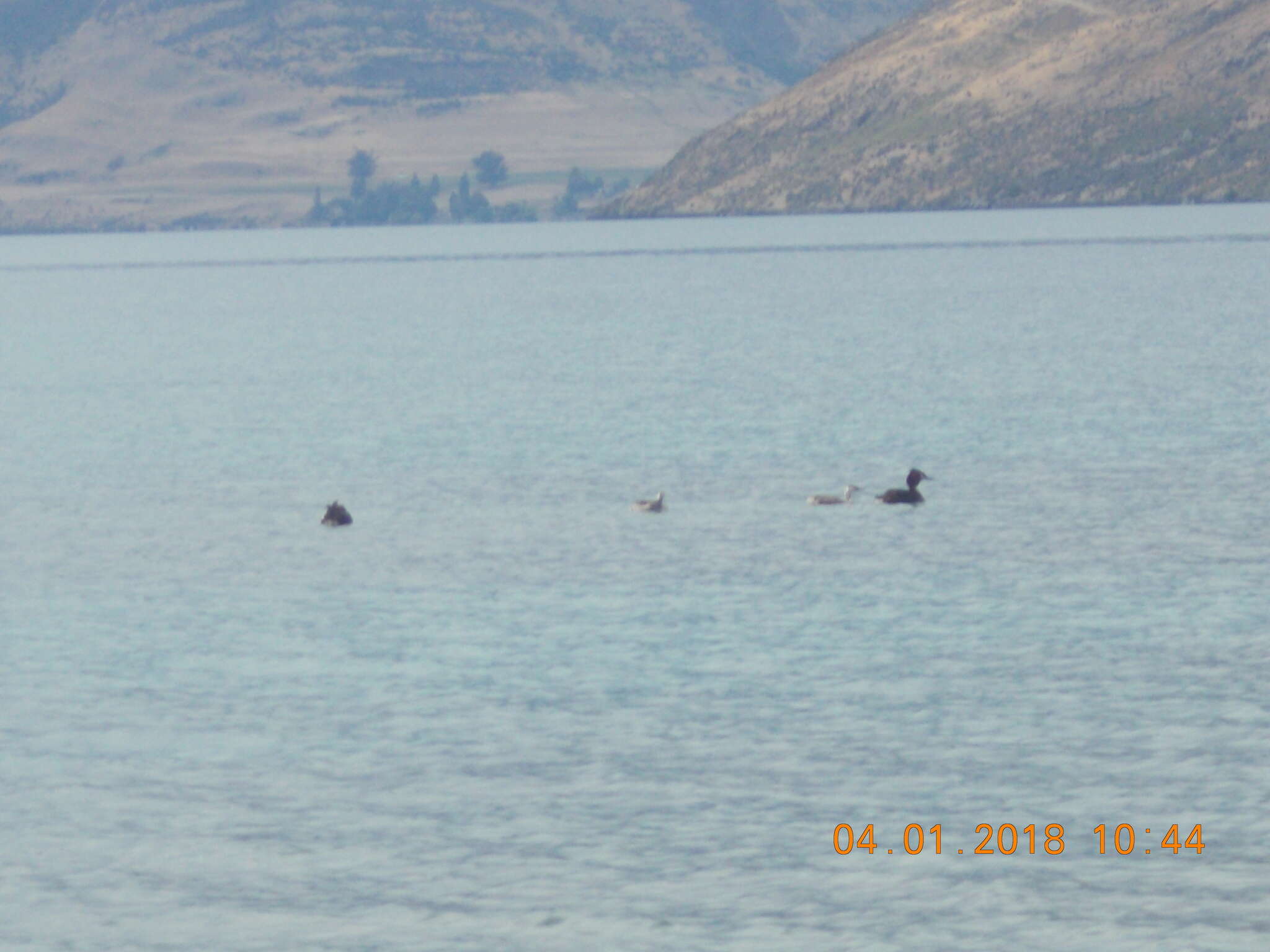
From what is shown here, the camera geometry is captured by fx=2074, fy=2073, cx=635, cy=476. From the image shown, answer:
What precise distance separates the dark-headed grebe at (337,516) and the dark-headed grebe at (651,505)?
560cm

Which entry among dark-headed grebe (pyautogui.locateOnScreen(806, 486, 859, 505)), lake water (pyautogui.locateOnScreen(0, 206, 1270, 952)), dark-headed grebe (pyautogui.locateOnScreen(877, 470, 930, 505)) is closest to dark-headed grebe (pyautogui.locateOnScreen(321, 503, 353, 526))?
lake water (pyautogui.locateOnScreen(0, 206, 1270, 952))

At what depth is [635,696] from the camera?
25.6 meters

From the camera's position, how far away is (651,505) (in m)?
40.2

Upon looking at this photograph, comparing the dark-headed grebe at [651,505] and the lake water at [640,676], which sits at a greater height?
the dark-headed grebe at [651,505]

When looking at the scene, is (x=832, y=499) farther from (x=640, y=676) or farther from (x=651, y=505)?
(x=640, y=676)

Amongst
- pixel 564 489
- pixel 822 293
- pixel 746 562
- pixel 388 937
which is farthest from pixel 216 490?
pixel 822 293

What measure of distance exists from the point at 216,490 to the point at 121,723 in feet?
70.7

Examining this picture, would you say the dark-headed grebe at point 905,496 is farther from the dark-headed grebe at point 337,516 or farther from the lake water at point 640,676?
the dark-headed grebe at point 337,516

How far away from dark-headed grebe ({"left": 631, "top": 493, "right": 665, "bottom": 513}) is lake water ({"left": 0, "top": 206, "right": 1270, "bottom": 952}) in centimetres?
23

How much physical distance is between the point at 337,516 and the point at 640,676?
14.2 meters
